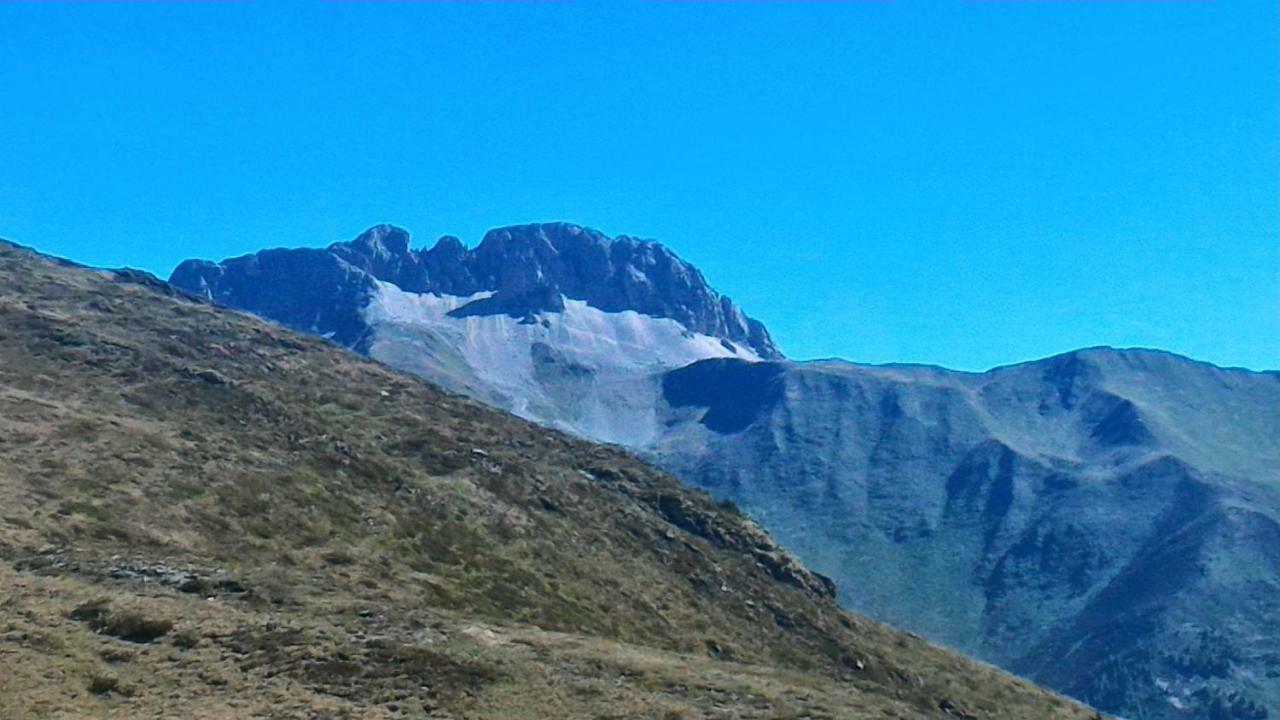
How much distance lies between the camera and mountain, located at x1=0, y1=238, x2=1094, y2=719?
119ft

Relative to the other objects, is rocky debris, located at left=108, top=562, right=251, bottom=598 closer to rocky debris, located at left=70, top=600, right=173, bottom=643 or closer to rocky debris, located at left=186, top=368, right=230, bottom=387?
rocky debris, located at left=70, top=600, right=173, bottom=643

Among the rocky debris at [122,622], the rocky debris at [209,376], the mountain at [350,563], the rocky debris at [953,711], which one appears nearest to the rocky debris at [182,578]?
the mountain at [350,563]

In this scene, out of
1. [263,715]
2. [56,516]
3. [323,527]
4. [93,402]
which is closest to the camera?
[263,715]

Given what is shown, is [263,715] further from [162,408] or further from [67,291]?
[67,291]

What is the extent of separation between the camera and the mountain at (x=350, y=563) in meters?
36.3

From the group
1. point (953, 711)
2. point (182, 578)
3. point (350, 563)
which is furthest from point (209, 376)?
point (953, 711)

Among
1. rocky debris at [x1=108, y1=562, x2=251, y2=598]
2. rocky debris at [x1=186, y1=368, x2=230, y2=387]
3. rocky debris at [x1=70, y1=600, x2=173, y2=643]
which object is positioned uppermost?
rocky debris at [x1=186, y1=368, x2=230, y2=387]

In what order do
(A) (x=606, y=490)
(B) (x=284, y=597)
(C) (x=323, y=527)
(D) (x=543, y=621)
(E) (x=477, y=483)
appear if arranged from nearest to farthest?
(B) (x=284, y=597) → (D) (x=543, y=621) → (C) (x=323, y=527) → (E) (x=477, y=483) → (A) (x=606, y=490)

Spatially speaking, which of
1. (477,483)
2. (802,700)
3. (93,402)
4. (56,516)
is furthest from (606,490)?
(802,700)

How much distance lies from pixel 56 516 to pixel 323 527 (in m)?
16.9

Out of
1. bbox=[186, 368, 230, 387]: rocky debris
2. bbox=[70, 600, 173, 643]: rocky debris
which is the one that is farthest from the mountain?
bbox=[186, 368, 230, 387]: rocky debris

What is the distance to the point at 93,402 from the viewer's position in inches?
3076

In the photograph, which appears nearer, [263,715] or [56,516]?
[263,715]

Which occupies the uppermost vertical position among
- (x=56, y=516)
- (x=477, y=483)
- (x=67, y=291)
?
(x=67, y=291)
